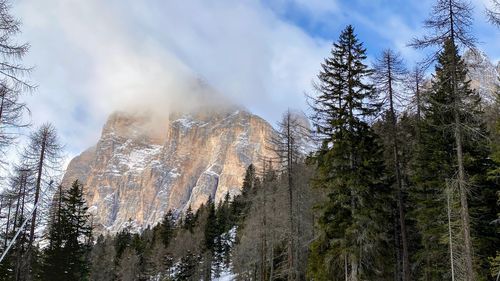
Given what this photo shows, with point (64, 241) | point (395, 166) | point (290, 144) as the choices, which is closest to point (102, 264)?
point (64, 241)

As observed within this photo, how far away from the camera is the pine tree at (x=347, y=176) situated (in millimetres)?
21844

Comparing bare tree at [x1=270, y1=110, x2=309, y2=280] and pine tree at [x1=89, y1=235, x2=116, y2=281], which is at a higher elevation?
bare tree at [x1=270, y1=110, x2=309, y2=280]

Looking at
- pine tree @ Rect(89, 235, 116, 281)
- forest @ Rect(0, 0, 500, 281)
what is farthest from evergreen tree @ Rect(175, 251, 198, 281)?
forest @ Rect(0, 0, 500, 281)

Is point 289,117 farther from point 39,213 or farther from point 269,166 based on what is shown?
point 39,213

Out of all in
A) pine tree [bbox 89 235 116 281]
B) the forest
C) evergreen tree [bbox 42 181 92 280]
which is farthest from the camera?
pine tree [bbox 89 235 116 281]

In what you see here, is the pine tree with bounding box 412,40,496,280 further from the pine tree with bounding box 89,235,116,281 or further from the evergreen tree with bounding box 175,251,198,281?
the pine tree with bounding box 89,235,116,281

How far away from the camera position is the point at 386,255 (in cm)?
2386

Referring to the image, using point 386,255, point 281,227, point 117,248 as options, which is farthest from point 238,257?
point 117,248

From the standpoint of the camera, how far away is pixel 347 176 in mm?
22344

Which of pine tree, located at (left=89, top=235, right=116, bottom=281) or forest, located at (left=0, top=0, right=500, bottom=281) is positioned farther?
pine tree, located at (left=89, top=235, right=116, bottom=281)

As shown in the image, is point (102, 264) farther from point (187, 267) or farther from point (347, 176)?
point (347, 176)

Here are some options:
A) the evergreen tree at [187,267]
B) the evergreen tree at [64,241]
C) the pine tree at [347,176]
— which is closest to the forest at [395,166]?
the pine tree at [347,176]

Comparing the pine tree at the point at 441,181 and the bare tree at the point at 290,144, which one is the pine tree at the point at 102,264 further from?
the pine tree at the point at 441,181

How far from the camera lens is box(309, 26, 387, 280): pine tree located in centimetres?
2184
